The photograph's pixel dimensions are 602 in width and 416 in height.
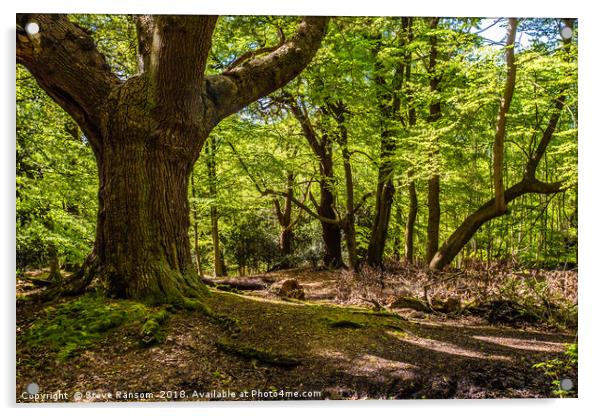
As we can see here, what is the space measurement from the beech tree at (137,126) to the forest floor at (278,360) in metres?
0.35

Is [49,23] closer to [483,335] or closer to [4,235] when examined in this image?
[4,235]

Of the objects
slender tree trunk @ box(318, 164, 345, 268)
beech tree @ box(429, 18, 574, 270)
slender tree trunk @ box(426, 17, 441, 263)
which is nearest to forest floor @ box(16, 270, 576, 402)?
beech tree @ box(429, 18, 574, 270)

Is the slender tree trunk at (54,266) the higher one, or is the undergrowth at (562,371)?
the slender tree trunk at (54,266)

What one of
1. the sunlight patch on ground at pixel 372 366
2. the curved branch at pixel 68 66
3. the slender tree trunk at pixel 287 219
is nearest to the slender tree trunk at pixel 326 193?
the slender tree trunk at pixel 287 219

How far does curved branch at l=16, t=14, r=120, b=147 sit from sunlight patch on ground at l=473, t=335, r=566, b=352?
337 cm

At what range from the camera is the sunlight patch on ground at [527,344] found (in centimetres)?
294

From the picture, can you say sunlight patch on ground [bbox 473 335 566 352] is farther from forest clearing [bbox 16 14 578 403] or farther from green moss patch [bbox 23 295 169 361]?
green moss patch [bbox 23 295 169 361]

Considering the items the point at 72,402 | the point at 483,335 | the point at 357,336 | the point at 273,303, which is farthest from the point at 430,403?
the point at 72,402

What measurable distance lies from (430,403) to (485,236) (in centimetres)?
Answer: 192

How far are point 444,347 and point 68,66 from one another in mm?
3331

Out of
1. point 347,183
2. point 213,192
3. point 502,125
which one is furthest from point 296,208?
point 502,125

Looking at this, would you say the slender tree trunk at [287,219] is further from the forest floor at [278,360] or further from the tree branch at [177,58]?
the tree branch at [177,58]

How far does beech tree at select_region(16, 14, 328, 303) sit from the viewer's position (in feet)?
9.29

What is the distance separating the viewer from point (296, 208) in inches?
195
